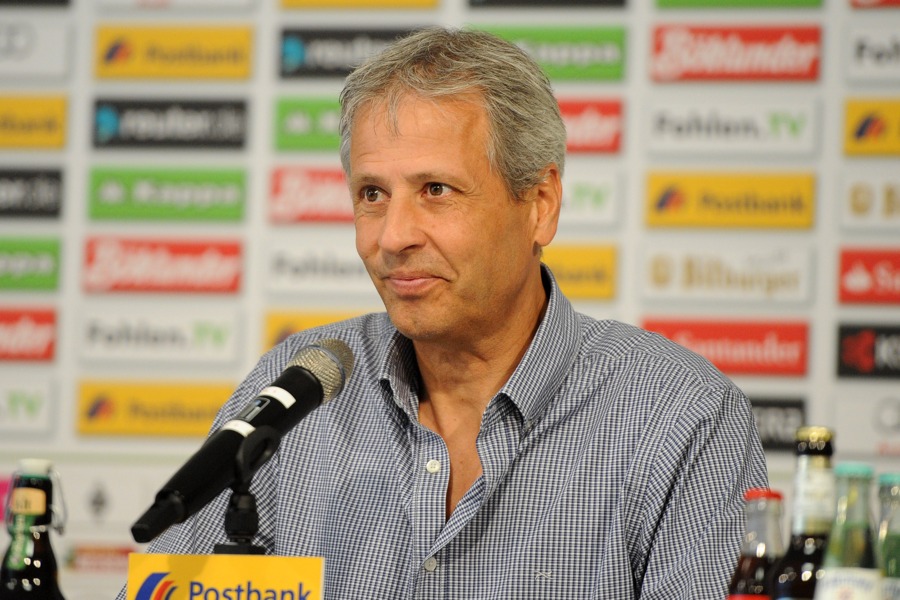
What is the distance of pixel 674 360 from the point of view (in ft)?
6.40

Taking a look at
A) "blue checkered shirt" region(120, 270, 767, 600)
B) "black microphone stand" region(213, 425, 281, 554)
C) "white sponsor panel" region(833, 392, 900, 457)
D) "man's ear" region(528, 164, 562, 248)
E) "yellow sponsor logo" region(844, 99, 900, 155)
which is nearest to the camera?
"black microphone stand" region(213, 425, 281, 554)

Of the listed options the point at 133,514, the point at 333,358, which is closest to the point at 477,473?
the point at 333,358

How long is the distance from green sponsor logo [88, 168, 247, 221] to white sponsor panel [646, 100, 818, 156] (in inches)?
58.0

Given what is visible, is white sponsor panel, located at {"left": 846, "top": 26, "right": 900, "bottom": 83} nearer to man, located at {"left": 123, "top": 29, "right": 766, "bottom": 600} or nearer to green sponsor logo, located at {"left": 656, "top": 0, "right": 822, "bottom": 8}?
green sponsor logo, located at {"left": 656, "top": 0, "right": 822, "bottom": 8}

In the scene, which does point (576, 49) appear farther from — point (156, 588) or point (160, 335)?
point (156, 588)

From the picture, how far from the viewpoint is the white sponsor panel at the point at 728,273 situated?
12.5 ft

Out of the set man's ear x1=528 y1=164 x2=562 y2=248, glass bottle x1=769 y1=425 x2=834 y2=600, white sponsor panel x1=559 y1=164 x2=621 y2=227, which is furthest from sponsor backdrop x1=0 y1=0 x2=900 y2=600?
glass bottle x1=769 y1=425 x2=834 y2=600

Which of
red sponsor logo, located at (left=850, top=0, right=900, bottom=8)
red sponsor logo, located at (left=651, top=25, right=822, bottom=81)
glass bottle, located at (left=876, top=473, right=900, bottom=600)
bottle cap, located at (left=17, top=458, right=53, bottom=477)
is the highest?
red sponsor logo, located at (left=850, top=0, right=900, bottom=8)

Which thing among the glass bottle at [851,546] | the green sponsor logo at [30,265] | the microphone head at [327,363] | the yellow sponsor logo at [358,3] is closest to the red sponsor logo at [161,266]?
the green sponsor logo at [30,265]

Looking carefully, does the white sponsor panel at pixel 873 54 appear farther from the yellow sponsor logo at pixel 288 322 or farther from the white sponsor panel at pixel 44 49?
the white sponsor panel at pixel 44 49

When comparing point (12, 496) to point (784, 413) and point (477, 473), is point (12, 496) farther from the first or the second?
point (784, 413)

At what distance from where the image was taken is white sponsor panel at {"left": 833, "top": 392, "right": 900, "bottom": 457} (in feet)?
12.2

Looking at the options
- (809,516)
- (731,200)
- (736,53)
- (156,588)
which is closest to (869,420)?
(731,200)

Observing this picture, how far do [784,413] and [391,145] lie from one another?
239 centimetres
